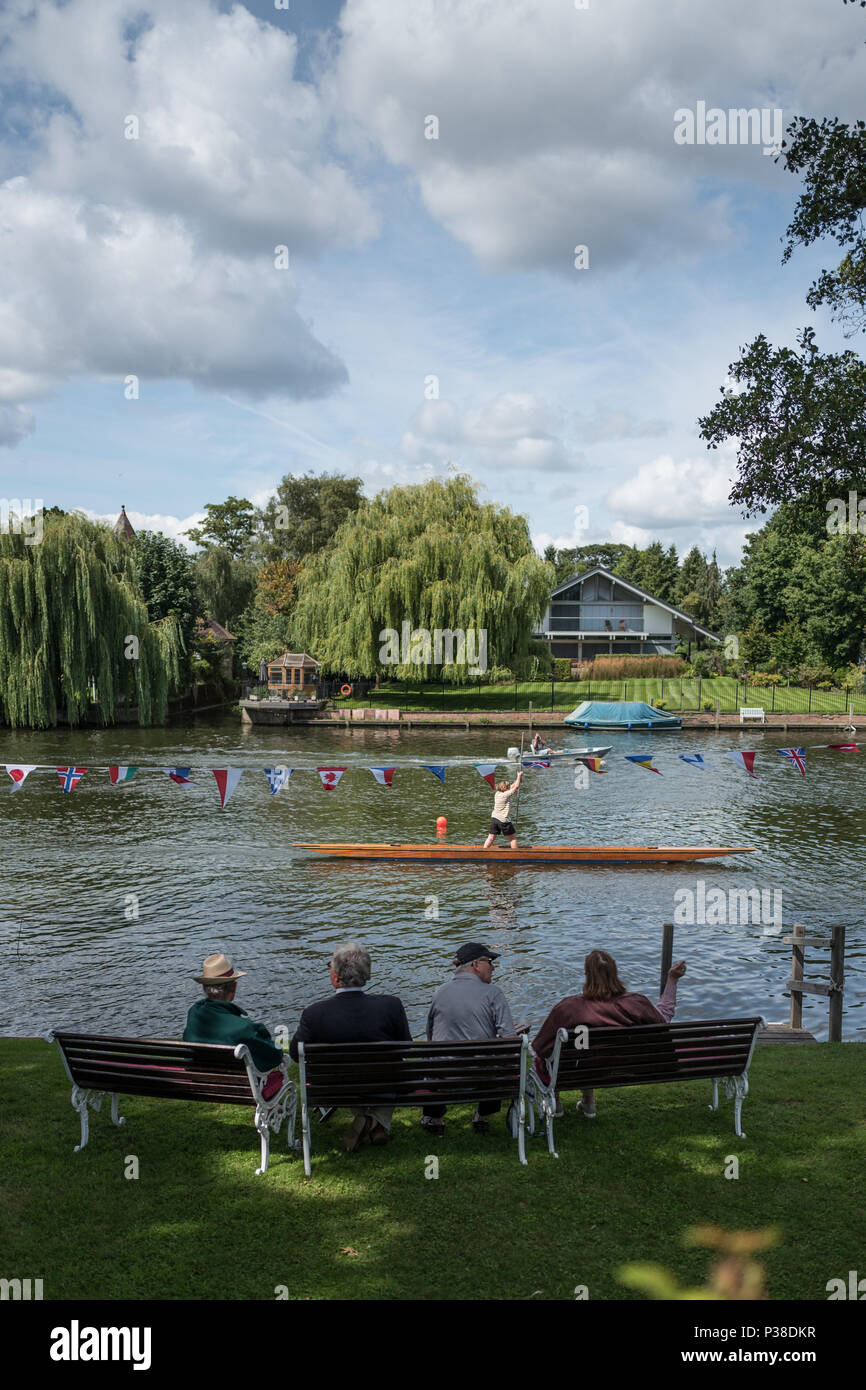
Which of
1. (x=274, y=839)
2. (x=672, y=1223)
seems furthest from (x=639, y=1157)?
(x=274, y=839)

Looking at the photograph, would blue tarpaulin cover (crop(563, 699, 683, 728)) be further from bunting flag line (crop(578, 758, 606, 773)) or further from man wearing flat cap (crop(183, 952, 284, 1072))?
man wearing flat cap (crop(183, 952, 284, 1072))

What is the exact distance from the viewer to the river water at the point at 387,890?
13367mm

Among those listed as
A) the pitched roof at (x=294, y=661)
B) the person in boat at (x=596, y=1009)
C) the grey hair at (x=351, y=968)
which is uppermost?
the pitched roof at (x=294, y=661)

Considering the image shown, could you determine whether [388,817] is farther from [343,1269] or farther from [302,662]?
[302,662]

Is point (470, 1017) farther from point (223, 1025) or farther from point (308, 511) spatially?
point (308, 511)

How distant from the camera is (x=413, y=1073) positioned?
6.40m

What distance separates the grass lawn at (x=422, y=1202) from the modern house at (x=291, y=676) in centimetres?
4985

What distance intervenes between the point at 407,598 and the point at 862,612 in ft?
92.2

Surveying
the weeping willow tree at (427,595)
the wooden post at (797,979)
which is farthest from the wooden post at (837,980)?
the weeping willow tree at (427,595)

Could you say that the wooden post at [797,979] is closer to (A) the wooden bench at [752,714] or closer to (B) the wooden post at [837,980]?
(B) the wooden post at [837,980]

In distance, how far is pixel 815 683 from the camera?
201 ft

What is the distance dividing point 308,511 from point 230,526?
15784 mm

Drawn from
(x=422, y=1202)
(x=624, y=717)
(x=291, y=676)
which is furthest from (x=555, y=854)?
(x=291, y=676)

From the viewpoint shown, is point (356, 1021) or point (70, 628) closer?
point (356, 1021)
